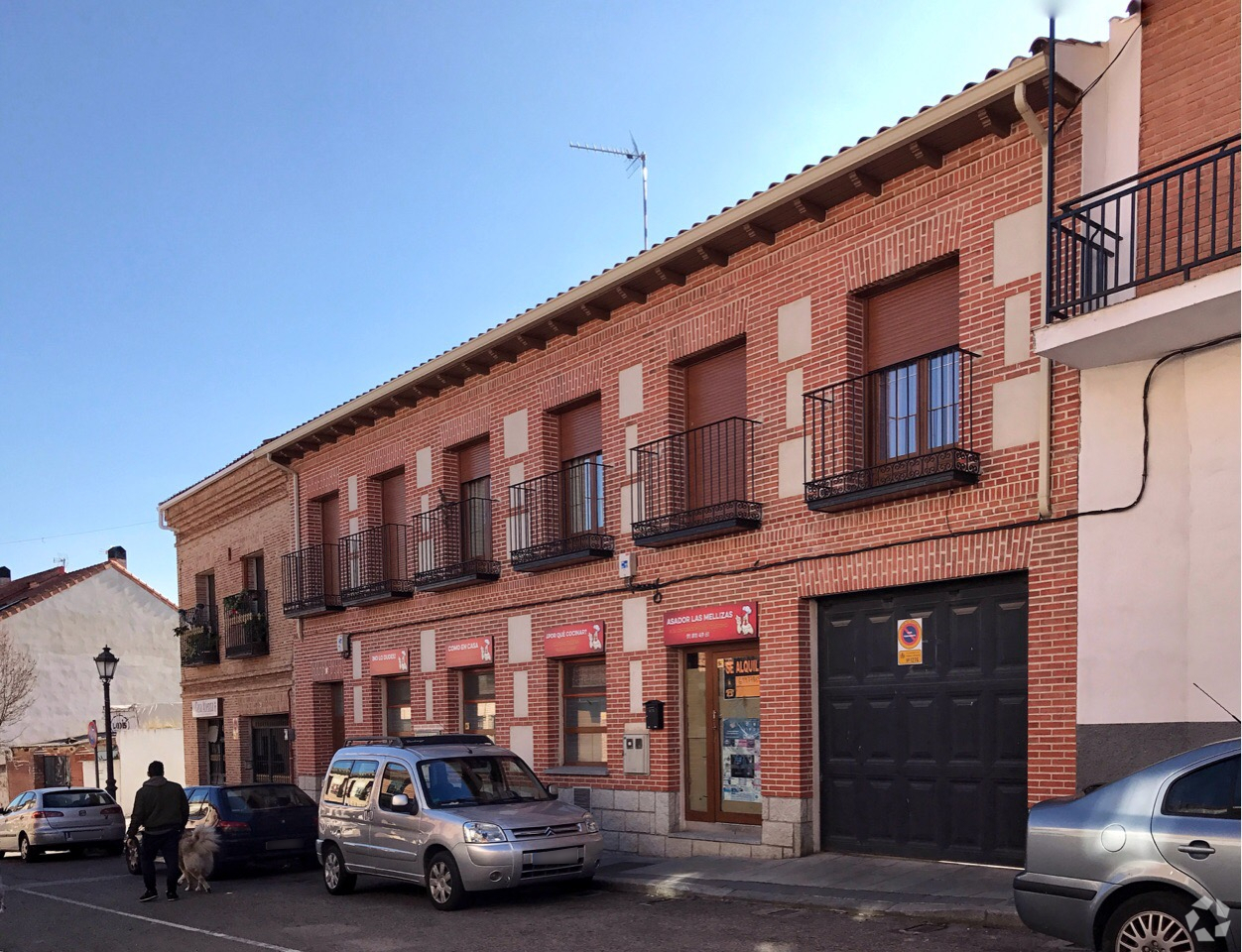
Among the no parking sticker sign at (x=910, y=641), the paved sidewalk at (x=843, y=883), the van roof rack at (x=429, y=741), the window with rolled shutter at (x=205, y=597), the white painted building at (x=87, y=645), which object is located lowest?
the paved sidewalk at (x=843, y=883)

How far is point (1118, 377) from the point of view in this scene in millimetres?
10156

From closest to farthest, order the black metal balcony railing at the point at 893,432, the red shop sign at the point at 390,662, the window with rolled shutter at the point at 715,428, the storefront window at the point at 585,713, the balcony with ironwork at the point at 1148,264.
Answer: the balcony with ironwork at the point at 1148,264, the black metal balcony railing at the point at 893,432, the window with rolled shutter at the point at 715,428, the storefront window at the point at 585,713, the red shop sign at the point at 390,662

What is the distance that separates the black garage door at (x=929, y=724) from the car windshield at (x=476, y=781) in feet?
10.2

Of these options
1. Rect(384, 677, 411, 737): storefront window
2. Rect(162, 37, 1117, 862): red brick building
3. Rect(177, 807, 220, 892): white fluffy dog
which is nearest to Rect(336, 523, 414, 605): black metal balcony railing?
Rect(162, 37, 1117, 862): red brick building

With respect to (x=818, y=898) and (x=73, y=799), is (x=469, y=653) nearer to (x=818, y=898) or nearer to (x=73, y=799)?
(x=73, y=799)

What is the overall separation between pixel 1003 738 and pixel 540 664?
736 cm

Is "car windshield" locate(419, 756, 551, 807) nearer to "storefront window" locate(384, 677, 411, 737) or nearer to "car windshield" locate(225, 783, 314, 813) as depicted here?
"car windshield" locate(225, 783, 314, 813)

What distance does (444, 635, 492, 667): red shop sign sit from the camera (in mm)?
17969

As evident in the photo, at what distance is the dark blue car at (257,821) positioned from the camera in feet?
51.1

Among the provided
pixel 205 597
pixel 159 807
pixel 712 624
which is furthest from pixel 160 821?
pixel 205 597

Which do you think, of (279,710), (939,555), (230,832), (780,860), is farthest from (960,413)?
(279,710)

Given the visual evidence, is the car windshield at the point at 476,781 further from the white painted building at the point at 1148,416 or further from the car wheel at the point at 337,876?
the white painted building at the point at 1148,416

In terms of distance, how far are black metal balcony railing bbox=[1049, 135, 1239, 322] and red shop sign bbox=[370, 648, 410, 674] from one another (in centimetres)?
1266

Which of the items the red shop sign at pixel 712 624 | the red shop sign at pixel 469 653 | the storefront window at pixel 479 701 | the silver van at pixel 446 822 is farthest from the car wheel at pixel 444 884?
the storefront window at pixel 479 701
